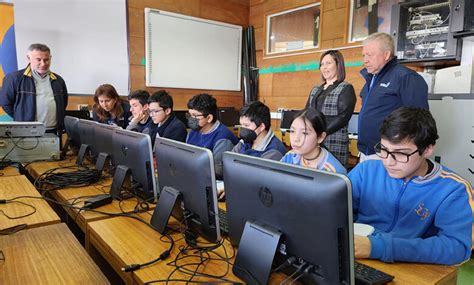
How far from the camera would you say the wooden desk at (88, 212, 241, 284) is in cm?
93

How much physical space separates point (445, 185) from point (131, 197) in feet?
4.14

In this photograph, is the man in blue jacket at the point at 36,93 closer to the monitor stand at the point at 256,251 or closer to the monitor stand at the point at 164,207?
the monitor stand at the point at 164,207

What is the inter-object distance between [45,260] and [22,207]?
0.57 meters

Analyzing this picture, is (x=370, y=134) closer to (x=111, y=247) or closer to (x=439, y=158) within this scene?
(x=439, y=158)

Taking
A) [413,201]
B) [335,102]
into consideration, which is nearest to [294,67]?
[335,102]

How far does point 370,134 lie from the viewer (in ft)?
7.25

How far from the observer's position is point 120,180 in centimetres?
152

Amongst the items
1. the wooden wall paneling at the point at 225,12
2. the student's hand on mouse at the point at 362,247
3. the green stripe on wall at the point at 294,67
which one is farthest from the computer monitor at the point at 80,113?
the student's hand on mouse at the point at 362,247

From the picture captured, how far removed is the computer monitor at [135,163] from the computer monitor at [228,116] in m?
3.35

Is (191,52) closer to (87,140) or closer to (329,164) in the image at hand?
(87,140)

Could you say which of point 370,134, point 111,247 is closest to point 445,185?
point 111,247

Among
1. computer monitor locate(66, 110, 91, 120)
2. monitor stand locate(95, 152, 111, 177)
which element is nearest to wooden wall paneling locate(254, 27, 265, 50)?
computer monitor locate(66, 110, 91, 120)

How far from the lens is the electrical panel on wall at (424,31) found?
9.30 feet

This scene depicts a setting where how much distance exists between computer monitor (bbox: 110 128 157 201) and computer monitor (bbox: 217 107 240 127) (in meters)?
3.35
